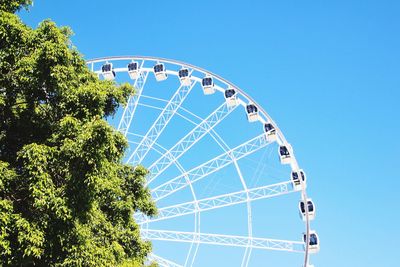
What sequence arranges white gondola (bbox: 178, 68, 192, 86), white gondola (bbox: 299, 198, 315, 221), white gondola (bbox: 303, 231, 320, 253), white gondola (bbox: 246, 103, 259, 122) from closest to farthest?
white gondola (bbox: 303, 231, 320, 253), white gondola (bbox: 299, 198, 315, 221), white gondola (bbox: 246, 103, 259, 122), white gondola (bbox: 178, 68, 192, 86)

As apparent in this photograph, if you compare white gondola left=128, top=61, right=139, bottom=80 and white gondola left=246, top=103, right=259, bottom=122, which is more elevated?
white gondola left=128, top=61, right=139, bottom=80

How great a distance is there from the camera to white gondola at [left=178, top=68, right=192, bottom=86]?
27797 mm

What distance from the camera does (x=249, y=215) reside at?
24.2 m

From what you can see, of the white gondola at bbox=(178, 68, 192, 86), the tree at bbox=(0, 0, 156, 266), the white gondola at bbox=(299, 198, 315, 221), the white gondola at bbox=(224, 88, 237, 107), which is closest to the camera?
the tree at bbox=(0, 0, 156, 266)

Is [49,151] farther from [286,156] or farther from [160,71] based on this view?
[160,71]

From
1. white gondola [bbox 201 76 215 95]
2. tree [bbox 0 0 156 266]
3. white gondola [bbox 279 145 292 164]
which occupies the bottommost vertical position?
tree [bbox 0 0 156 266]

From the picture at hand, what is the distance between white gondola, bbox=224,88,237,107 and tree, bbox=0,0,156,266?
1514 centimetres

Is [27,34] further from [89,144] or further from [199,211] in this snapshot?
[199,211]

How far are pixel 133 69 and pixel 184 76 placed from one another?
311cm

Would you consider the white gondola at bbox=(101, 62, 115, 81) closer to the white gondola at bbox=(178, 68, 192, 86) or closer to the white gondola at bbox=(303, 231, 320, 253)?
the white gondola at bbox=(178, 68, 192, 86)

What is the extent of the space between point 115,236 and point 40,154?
4.70 meters

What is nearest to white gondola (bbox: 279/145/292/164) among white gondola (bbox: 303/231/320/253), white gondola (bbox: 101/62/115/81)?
white gondola (bbox: 303/231/320/253)

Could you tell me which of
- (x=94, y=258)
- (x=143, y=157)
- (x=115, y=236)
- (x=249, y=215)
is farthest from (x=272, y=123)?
(x=94, y=258)

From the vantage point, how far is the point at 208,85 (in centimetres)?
2762
